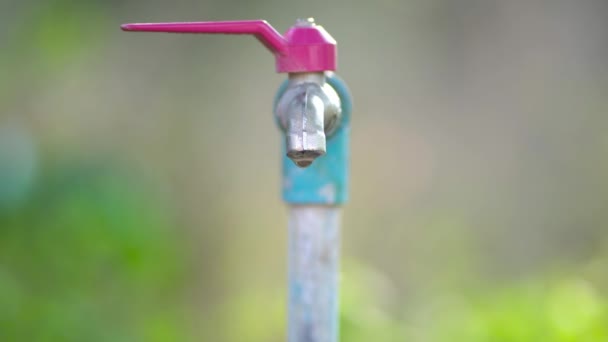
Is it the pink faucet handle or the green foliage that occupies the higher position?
the pink faucet handle

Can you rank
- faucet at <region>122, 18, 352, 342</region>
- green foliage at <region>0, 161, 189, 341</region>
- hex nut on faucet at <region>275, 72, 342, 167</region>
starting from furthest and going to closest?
green foliage at <region>0, 161, 189, 341</region> → faucet at <region>122, 18, 352, 342</region> → hex nut on faucet at <region>275, 72, 342, 167</region>

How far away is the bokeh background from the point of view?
1.42 metres

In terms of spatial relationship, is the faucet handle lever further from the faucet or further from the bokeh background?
the bokeh background

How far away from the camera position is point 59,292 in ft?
4.61

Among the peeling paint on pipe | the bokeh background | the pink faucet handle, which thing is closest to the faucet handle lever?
the pink faucet handle

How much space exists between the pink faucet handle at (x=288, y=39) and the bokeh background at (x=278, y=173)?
0.76 metres

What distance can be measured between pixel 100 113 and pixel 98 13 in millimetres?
206

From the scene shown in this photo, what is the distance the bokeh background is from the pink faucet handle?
2.49ft

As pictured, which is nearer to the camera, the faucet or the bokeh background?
the faucet

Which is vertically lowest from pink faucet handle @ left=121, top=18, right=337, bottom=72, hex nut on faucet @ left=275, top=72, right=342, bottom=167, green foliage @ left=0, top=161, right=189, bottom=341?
green foliage @ left=0, top=161, right=189, bottom=341

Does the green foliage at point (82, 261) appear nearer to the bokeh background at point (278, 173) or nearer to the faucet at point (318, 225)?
the bokeh background at point (278, 173)

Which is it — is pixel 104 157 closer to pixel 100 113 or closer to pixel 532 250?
pixel 100 113

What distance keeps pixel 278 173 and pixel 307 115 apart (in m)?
1.20

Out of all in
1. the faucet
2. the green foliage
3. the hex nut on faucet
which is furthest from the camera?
the green foliage
